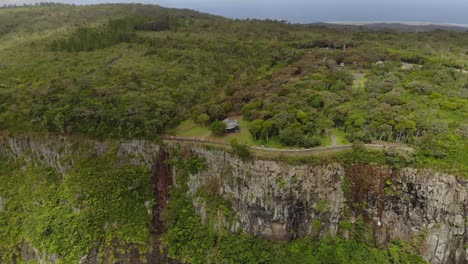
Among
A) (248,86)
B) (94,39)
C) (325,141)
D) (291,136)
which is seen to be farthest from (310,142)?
(94,39)

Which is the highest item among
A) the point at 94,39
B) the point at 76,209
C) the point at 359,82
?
the point at 94,39

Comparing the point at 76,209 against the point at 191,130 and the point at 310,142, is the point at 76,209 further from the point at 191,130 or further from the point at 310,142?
the point at 310,142

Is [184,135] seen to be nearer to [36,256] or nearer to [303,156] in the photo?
[303,156]

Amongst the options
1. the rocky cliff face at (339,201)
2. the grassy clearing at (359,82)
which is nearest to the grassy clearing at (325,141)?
the rocky cliff face at (339,201)

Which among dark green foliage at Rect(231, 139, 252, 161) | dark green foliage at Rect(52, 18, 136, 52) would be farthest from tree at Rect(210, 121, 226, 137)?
dark green foliage at Rect(52, 18, 136, 52)

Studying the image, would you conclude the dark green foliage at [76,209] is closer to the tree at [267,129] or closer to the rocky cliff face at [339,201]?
the rocky cliff face at [339,201]

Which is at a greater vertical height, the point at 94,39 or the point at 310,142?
the point at 94,39
